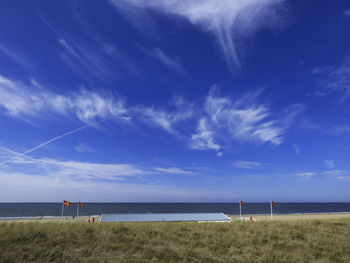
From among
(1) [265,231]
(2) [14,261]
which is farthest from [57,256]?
(1) [265,231]

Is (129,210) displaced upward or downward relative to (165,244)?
downward

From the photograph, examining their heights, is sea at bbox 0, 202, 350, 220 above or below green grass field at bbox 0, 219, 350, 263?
below

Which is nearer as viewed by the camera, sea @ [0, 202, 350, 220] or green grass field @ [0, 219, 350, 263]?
green grass field @ [0, 219, 350, 263]

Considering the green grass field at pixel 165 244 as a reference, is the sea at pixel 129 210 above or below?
below

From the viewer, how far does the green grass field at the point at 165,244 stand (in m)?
7.67

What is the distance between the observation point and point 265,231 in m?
12.3

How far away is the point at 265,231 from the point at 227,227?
2.03 meters

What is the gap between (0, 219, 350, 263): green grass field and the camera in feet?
25.2

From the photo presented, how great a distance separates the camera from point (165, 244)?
9328 mm

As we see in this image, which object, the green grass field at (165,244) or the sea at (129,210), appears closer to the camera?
the green grass field at (165,244)

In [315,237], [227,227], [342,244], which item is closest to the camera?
[342,244]

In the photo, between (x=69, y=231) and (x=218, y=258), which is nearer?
(x=218, y=258)

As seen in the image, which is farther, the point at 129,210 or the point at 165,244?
the point at 129,210

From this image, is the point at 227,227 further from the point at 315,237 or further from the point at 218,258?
the point at 218,258
